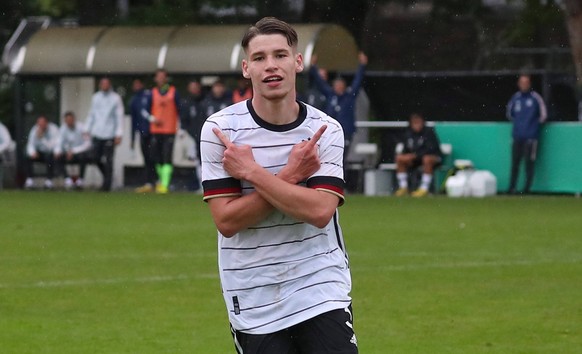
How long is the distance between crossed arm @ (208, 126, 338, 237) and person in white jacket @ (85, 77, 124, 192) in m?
22.4

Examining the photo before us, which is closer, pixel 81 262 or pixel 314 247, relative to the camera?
pixel 314 247

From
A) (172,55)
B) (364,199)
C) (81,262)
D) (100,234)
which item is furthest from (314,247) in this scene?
(172,55)

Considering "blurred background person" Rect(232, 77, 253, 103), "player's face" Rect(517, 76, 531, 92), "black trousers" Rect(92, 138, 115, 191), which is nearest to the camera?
"player's face" Rect(517, 76, 531, 92)

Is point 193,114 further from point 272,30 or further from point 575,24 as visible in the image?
point 272,30

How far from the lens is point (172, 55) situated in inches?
1145

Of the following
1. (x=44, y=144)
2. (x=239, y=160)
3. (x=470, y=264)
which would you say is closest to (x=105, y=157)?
(x=44, y=144)

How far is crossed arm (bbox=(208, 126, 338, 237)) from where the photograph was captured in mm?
5207

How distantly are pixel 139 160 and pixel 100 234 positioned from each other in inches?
484

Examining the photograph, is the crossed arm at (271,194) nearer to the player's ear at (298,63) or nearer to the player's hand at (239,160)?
the player's hand at (239,160)

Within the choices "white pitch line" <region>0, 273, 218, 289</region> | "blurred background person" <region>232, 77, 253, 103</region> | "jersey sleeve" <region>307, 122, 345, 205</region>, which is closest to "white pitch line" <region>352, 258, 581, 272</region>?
"white pitch line" <region>0, 273, 218, 289</region>

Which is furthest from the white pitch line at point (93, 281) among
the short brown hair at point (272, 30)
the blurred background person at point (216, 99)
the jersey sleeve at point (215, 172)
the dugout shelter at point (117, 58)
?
the dugout shelter at point (117, 58)

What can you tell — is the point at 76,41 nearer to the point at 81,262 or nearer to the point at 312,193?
the point at 81,262

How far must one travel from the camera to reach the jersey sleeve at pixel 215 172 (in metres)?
5.36

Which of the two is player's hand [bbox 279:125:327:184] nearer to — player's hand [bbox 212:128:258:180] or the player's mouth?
player's hand [bbox 212:128:258:180]
